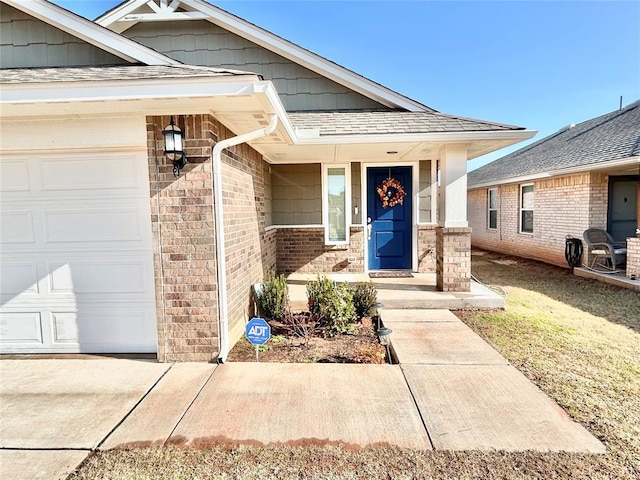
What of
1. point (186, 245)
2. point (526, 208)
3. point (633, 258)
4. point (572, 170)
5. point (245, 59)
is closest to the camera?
point (186, 245)

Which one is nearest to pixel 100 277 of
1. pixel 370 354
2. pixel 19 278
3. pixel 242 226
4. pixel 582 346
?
pixel 19 278

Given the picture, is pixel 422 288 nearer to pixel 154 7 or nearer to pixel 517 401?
pixel 517 401

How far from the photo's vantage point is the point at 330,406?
2.76m

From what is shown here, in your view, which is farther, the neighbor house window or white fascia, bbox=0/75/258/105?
the neighbor house window

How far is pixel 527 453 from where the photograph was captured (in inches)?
86.7

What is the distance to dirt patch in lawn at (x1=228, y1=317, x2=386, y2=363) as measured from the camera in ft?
12.2

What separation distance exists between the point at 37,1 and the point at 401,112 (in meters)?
5.26

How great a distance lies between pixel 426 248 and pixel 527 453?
17.0 feet

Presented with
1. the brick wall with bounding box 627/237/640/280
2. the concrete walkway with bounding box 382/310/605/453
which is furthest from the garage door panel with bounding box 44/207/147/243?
the brick wall with bounding box 627/237/640/280

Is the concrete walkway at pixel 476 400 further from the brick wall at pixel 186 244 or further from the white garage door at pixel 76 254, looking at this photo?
the white garage door at pixel 76 254

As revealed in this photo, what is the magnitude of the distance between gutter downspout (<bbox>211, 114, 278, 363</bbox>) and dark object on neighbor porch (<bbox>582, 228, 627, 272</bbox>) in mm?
7967

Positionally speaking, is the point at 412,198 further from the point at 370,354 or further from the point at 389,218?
the point at 370,354

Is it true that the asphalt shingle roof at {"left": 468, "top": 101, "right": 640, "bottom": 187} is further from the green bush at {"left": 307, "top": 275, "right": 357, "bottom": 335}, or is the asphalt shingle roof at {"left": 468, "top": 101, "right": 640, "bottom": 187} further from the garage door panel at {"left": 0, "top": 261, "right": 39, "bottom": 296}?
the garage door panel at {"left": 0, "top": 261, "right": 39, "bottom": 296}

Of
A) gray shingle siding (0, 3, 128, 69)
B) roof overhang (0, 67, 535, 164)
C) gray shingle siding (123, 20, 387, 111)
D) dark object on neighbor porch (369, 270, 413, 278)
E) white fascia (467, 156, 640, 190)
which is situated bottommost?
dark object on neighbor porch (369, 270, 413, 278)
